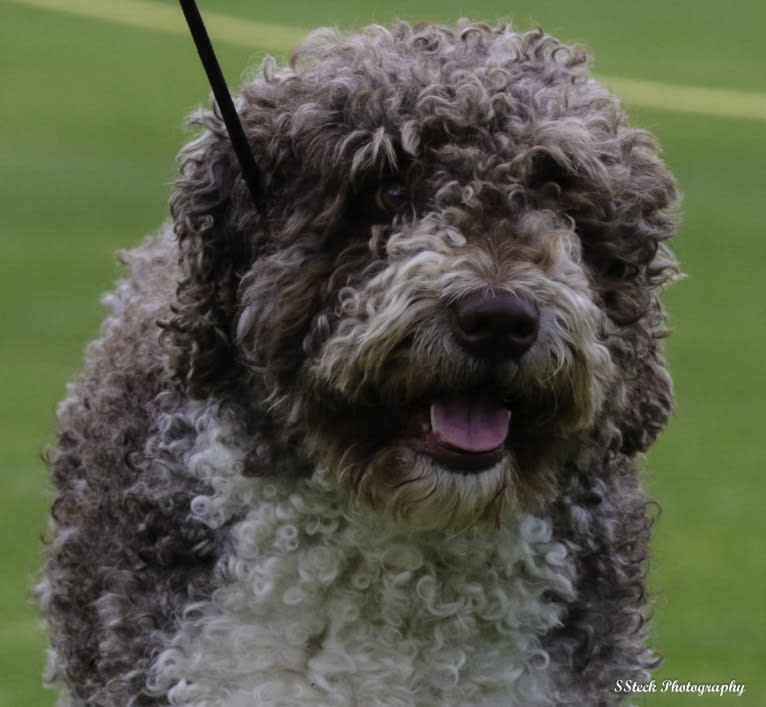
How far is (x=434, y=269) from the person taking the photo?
4668mm

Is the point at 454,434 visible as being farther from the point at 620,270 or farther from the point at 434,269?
the point at 620,270

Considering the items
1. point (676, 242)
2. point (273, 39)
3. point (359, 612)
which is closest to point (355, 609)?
point (359, 612)

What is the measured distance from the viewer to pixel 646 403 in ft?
17.4

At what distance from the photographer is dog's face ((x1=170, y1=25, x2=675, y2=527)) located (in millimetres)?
4699

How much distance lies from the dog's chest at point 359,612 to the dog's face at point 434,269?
203mm

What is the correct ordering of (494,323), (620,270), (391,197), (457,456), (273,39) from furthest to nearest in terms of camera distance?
1. (273,39)
2. (620,270)
3. (391,197)
4. (457,456)
5. (494,323)

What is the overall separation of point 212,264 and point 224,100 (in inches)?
17.3

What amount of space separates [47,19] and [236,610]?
26252mm

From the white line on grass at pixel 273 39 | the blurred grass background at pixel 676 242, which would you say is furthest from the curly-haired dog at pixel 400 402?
the white line on grass at pixel 273 39

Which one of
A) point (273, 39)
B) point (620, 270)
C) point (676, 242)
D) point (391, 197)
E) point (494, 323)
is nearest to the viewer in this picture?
point (494, 323)

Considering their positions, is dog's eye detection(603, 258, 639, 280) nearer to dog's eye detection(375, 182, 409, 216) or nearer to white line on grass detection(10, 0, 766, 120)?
dog's eye detection(375, 182, 409, 216)

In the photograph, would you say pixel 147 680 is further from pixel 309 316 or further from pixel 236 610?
pixel 309 316

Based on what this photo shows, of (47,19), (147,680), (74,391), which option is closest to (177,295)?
(147,680)

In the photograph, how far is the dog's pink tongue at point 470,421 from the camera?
4.81 m
